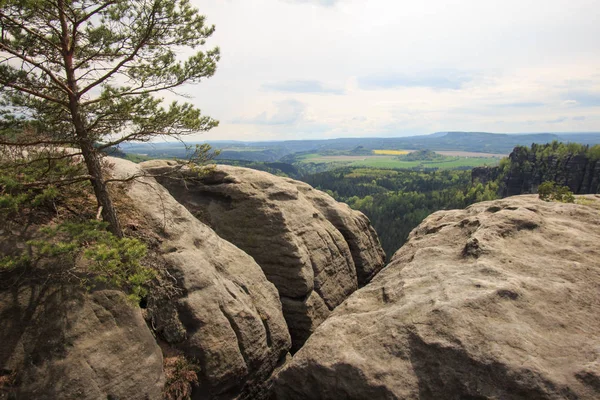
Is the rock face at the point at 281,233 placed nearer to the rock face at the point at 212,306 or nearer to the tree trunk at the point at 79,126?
the rock face at the point at 212,306

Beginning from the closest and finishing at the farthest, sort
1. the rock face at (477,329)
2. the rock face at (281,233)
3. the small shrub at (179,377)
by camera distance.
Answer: the rock face at (477,329), the small shrub at (179,377), the rock face at (281,233)

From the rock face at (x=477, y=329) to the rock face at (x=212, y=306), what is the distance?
2.70 meters

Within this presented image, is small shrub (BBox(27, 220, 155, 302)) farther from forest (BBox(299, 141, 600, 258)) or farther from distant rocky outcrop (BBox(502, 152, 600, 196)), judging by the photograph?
distant rocky outcrop (BBox(502, 152, 600, 196))

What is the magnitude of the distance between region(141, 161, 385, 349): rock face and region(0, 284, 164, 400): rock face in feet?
31.0

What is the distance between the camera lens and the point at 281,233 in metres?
21.0

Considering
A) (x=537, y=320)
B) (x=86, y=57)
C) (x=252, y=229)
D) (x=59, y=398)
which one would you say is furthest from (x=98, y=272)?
(x=537, y=320)

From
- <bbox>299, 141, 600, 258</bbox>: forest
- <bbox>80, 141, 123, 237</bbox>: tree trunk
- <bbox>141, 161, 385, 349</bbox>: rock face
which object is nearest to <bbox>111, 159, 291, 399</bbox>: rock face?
<bbox>80, 141, 123, 237</bbox>: tree trunk

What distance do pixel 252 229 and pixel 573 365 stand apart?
1675cm

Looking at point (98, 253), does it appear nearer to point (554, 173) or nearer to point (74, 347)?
point (74, 347)

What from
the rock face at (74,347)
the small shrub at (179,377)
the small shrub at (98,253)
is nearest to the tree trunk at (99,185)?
the small shrub at (98,253)

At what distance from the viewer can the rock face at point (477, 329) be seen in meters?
9.06

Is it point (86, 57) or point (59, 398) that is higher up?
point (86, 57)

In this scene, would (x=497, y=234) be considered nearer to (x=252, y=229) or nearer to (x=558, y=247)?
(x=558, y=247)

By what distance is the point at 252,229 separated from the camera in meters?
21.5
